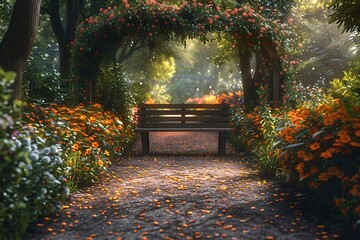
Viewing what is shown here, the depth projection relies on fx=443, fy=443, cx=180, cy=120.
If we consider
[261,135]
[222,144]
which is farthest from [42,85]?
[261,135]

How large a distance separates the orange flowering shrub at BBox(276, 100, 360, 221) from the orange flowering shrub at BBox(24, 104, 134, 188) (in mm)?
2822

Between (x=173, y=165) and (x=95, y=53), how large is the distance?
3.92 meters

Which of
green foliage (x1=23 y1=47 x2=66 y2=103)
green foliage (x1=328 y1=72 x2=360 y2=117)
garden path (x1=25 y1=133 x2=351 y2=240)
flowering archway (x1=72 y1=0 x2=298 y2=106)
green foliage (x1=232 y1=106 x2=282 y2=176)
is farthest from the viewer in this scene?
green foliage (x1=23 y1=47 x2=66 y2=103)

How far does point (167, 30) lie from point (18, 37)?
15.4 ft

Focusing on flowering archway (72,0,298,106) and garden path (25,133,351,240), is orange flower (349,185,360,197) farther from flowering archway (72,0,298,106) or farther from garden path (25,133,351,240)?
flowering archway (72,0,298,106)

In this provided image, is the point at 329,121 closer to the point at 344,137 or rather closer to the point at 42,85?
the point at 344,137

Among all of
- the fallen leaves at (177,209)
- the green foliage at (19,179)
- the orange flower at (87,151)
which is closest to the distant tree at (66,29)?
the orange flower at (87,151)

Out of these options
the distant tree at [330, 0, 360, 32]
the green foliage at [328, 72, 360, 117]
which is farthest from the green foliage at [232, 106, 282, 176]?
the distant tree at [330, 0, 360, 32]

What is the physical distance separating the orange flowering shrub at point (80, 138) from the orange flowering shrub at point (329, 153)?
2822 mm

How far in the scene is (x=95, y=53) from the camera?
10.8 meters

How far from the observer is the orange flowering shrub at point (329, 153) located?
15.6ft

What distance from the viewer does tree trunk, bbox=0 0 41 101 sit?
21.0 ft

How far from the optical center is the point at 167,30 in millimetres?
10547

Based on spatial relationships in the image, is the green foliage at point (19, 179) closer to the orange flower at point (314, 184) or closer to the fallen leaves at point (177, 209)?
the fallen leaves at point (177, 209)
